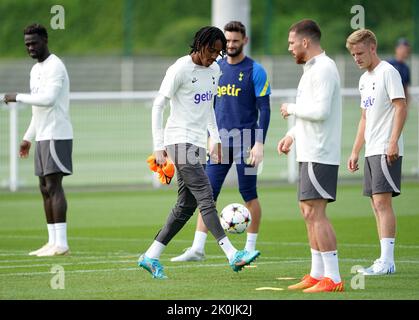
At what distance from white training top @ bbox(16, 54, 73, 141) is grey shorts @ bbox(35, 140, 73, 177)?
7 centimetres

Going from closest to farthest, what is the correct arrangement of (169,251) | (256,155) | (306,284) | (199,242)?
(306,284), (256,155), (199,242), (169,251)

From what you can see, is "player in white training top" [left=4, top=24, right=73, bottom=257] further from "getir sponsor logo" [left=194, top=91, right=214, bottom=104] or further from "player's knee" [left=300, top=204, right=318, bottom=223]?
"player's knee" [left=300, top=204, right=318, bottom=223]

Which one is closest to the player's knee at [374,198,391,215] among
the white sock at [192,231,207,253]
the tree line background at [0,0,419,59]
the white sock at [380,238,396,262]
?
the white sock at [380,238,396,262]

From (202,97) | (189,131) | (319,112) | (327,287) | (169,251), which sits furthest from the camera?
(169,251)

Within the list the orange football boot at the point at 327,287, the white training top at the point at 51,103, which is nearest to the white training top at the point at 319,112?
the orange football boot at the point at 327,287

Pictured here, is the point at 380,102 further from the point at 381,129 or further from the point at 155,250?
the point at 155,250

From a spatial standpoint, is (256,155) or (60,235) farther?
(60,235)

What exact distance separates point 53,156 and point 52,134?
269 millimetres

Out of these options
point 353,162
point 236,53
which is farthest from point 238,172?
point 353,162

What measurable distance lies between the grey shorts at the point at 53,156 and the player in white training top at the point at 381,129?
13.0ft

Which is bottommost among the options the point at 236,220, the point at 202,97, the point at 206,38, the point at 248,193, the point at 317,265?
the point at 317,265

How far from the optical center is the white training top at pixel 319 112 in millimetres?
10102

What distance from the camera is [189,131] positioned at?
1121 centimetres

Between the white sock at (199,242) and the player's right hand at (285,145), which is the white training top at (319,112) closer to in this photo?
the player's right hand at (285,145)
